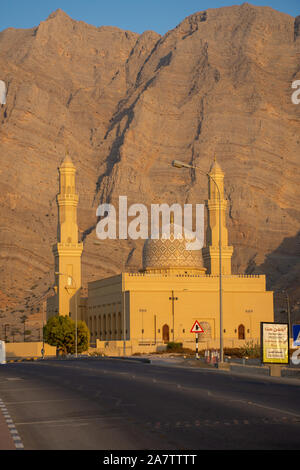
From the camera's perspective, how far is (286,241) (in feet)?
447

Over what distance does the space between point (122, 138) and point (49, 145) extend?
586 inches

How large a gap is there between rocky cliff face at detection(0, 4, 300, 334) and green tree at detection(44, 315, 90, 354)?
42.3 m

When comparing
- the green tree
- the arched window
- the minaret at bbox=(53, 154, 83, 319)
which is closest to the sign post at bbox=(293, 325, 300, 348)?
the green tree

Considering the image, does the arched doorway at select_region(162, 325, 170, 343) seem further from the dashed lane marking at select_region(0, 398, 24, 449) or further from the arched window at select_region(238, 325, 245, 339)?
the dashed lane marking at select_region(0, 398, 24, 449)

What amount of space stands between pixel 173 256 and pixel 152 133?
7992 cm

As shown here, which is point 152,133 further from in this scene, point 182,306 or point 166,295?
point 182,306

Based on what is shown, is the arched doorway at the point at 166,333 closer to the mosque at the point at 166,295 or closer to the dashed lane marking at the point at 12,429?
the mosque at the point at 166,295

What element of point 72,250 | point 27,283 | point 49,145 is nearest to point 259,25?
point 49,145

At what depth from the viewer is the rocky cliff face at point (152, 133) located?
13412cm

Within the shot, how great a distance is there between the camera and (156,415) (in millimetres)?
15812

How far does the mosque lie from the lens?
75.9 metres

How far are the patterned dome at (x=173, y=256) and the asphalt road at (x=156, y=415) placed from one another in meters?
55.6

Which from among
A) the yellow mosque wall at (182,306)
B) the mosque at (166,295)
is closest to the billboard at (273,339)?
the mosque at (166,295)

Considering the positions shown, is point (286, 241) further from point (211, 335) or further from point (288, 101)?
point (211, 335)
